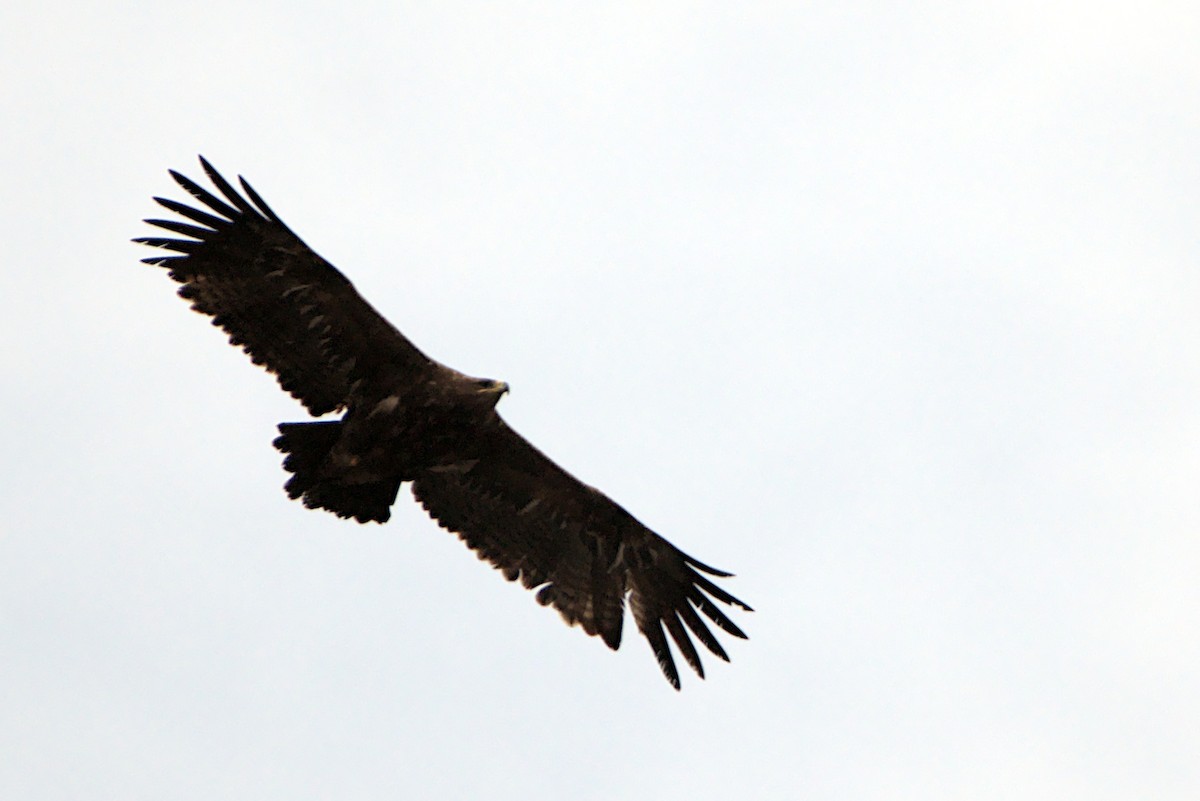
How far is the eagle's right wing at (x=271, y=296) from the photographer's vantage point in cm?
1802

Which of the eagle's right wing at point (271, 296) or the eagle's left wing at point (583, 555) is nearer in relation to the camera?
the eagle's right wing at point (271, 296)

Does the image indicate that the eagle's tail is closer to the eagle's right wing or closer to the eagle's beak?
the eagle's right wing

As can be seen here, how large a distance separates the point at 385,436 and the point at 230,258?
7.91 ft

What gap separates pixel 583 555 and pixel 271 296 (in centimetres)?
440

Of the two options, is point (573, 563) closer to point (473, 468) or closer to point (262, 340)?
point (473, 468)

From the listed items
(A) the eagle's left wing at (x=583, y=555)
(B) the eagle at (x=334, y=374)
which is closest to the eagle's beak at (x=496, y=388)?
(B) the eagle at (x=334, y=374)

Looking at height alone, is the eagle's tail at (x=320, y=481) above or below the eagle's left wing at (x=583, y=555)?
below

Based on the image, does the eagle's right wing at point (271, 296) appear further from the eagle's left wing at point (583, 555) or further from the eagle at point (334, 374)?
the eagle's left wing at point (583, 555)

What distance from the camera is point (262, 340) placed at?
1828cm

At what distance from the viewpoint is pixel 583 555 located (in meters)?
19.5

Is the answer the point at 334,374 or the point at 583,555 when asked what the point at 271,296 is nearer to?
the point at 334,374

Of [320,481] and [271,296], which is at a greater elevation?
[271,296]

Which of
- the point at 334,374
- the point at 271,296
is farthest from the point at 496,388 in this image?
the point at 271,296

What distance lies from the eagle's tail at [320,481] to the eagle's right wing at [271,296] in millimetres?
356
